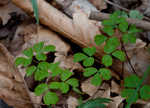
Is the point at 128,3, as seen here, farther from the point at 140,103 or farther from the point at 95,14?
the point at 140,103

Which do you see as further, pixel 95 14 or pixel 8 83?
pixel 95 14

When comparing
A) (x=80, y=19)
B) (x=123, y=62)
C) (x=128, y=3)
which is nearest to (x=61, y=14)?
(x=80, y=19)

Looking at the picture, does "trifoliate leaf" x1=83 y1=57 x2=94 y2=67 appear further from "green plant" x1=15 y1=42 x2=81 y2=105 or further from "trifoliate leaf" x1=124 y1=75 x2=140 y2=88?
"trifoliate leaf" x1=124 y1=75 x2=140 y2=88

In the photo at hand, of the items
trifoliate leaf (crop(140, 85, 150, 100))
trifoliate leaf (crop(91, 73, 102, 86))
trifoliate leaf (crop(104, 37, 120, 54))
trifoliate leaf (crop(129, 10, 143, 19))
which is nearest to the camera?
trifoliate leaf (crop(140, 85, 150, 100))

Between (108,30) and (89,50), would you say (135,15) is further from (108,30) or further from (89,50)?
(89,50)

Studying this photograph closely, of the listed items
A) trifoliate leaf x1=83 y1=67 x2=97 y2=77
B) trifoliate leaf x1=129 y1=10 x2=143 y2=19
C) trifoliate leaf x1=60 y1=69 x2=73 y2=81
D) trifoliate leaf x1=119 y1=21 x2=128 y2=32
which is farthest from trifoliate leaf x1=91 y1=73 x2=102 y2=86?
trifoliate leaf x1=129 y1=10 x2=143 y2=19

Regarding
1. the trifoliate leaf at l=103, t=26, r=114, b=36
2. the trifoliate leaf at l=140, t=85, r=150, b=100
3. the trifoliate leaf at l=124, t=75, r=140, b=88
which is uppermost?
the trifoliate leaf at l=103, t=26, r=114, b=36

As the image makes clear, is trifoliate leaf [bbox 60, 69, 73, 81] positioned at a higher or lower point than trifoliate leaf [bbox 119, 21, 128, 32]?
lower

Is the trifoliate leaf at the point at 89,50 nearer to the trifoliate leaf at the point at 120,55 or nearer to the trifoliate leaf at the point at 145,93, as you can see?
the trifoliate leaf at the point at 120,55

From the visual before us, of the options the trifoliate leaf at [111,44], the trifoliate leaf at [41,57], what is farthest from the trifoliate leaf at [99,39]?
the trifoliate leaf at [41,57]
